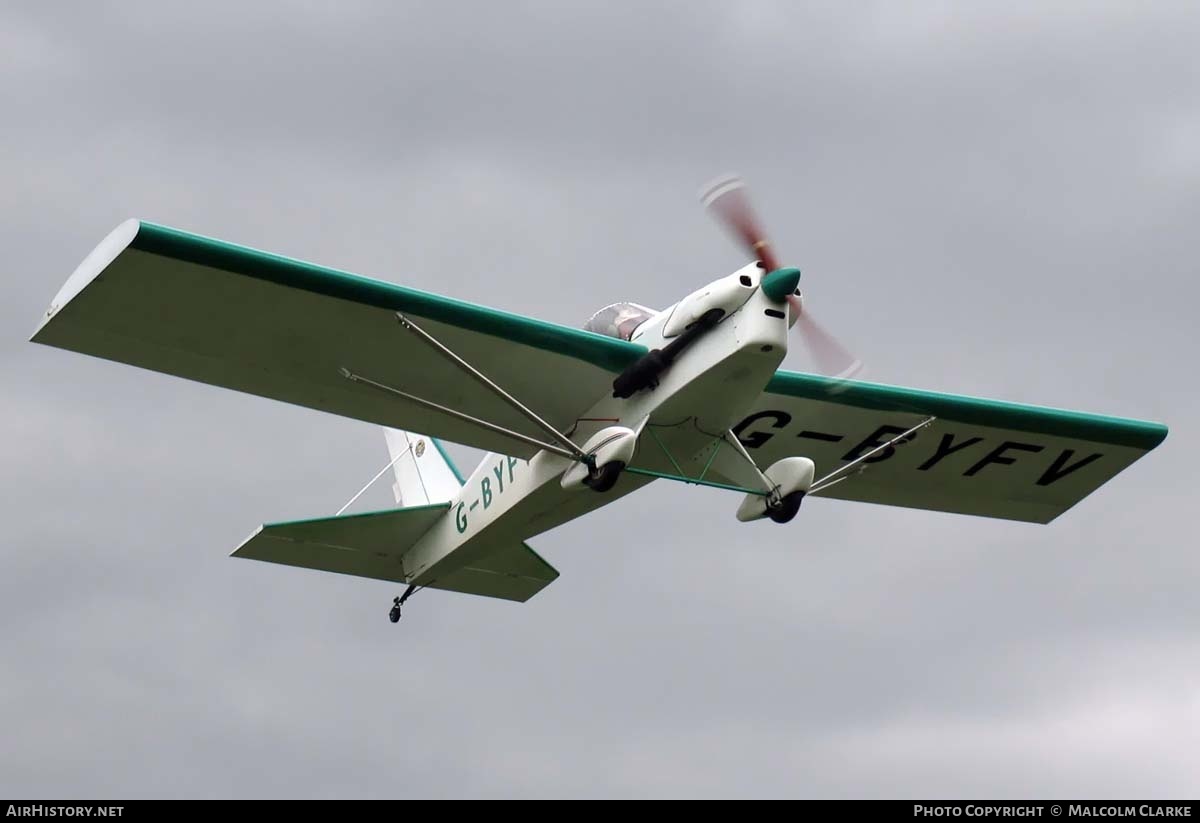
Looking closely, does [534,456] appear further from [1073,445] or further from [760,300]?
[1073,445]

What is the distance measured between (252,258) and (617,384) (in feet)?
12.7

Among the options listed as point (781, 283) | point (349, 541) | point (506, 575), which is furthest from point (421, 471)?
point (781, 283)

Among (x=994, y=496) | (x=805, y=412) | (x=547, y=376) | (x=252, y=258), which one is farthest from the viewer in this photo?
(x=994, y=496)

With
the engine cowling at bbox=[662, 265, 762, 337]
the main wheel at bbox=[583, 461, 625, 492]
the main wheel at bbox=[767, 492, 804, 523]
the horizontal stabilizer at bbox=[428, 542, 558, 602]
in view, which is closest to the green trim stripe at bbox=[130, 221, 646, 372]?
the engine cowling at bbox=[662, 265, 762, 337]

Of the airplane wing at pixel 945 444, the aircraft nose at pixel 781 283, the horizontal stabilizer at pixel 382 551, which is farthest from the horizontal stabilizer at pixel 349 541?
the aircraft nose at pixel 781 283

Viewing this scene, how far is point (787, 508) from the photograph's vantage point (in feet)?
67.0

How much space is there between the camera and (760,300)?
19.3m

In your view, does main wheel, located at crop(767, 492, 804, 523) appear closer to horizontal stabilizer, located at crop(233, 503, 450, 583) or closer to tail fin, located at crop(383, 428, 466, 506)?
horizontal stabilizer, located at crop(233, 503, 450, 583)

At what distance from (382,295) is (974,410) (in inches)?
294

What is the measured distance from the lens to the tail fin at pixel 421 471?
24.8 m

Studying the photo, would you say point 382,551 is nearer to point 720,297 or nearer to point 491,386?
A: point 491,386

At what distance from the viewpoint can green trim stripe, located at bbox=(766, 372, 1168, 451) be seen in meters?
22.2
